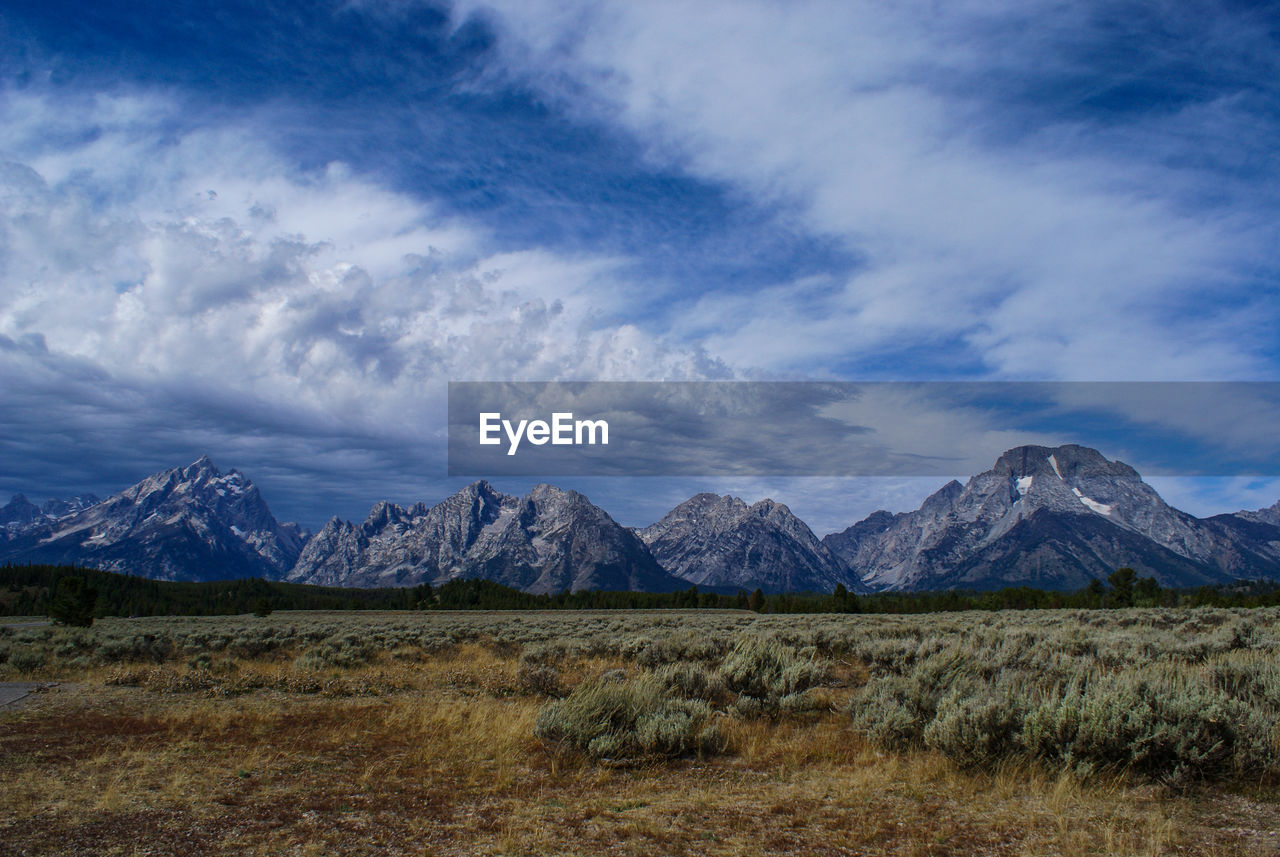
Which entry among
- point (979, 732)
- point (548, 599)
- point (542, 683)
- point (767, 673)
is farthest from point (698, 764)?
point (548, 599)

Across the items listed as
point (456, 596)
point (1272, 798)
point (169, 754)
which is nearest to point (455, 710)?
point (169, 754)

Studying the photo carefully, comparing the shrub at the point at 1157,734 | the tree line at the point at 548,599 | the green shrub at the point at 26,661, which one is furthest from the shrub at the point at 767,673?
the tree line at the point at 548,599

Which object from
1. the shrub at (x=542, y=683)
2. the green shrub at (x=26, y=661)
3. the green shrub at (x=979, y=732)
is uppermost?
the green shrub at (x=979, y=732)

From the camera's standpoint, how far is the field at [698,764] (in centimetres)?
611

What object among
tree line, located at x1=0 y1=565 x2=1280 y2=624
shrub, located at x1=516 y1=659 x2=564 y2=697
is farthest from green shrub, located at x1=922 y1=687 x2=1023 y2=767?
tree line, located at x1=0 y1=565 x2=1280 y2=624

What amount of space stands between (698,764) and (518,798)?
8.44ft

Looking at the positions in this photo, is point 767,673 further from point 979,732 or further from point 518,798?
point 518,798

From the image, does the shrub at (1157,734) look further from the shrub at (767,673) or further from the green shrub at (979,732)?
the shrub at (767,673)

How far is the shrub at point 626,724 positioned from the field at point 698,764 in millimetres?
41

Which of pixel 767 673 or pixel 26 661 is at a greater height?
pixel 767 673

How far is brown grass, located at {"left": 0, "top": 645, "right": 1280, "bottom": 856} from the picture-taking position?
19.5 feet

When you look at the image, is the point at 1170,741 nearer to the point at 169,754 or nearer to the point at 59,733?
the point at 169,754

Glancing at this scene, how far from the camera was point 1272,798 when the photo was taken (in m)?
6.53

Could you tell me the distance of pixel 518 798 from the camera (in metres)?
7.51
